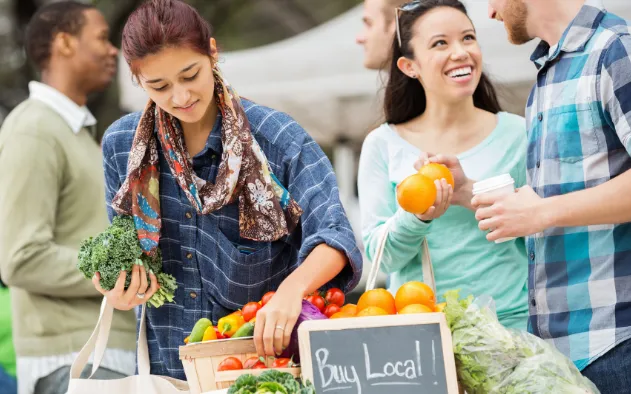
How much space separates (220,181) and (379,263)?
1.79ft

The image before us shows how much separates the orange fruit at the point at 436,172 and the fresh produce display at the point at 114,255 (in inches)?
34.4

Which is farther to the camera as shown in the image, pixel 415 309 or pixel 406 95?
pixel 406 95

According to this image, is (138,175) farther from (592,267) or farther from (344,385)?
(592,267)

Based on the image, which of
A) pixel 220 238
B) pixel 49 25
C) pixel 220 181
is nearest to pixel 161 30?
pixel 220 181

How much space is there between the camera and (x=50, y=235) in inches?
153

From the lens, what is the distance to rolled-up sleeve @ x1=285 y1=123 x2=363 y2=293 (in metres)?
2.43

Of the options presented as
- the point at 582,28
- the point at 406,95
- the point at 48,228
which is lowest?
the point at 48,228

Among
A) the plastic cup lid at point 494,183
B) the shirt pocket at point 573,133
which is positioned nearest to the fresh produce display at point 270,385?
the plastic cup lid at point 494,183

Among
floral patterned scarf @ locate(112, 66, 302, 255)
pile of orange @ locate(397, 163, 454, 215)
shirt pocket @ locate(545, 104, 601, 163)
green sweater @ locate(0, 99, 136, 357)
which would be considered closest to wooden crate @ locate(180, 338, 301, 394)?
floral patterned scarf @ locate(112, 66, 302, 255)

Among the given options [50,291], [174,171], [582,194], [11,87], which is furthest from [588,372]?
[11,87]

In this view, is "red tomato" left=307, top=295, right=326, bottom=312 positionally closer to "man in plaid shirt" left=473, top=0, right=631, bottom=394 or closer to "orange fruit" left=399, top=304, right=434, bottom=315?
"orange fruit" left=399, top=304, right=434, bottom=315

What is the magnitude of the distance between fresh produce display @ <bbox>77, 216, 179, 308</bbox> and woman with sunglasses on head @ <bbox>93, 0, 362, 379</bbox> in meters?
0.03

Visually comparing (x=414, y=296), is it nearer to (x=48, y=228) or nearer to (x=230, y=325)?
(x=230, y=325)

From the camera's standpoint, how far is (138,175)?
8.52 feet
